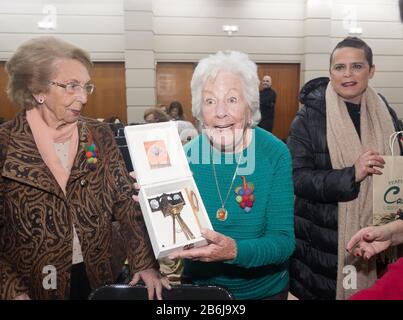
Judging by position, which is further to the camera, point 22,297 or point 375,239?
point 375,239

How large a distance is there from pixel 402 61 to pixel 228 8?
1.80 feet

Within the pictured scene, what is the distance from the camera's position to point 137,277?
0.89 metres

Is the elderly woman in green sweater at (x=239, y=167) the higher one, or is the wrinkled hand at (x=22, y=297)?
the elderly woman in green sweater at (x=239, y=167)

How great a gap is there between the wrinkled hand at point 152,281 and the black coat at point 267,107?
1.59 feet

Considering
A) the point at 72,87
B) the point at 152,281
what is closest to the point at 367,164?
the point at 152,281

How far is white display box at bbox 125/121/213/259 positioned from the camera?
0.76 metres

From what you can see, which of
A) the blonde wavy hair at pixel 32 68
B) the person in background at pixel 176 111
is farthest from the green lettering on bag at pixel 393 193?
the blonde wavy hair at pixel 32 68

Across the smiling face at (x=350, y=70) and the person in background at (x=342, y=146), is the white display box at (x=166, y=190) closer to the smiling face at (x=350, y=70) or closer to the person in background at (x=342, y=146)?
the person in background at (x=342, y=146)

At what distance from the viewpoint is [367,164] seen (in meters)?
0.93

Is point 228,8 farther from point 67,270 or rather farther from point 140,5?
point 67,270

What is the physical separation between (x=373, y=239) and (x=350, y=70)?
0.47 m

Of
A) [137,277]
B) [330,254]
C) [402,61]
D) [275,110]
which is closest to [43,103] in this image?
[137,277]

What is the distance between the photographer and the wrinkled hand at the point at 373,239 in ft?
3.07

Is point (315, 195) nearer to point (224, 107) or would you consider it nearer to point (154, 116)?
point (224, 107)
